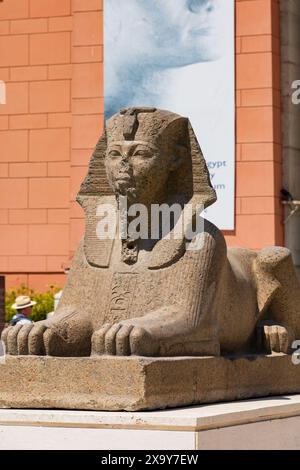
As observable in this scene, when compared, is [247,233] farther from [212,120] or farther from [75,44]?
[75,44]

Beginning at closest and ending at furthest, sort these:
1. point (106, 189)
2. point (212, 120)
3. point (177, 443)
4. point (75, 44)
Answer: point (177, 443), point (106, 189), point (212, 120), point (75, 44)

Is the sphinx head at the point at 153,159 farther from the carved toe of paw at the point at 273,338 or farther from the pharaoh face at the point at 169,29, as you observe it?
the pharaoh face at the point at 169,29

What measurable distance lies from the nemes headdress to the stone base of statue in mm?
622

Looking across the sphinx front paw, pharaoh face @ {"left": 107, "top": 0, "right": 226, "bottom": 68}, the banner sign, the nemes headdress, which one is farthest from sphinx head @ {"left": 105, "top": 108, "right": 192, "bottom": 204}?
pharaoh face @ {"left": 107, "top": 0, "right": 226, "bottom": 68}

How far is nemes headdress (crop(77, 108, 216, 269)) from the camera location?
6.93 m

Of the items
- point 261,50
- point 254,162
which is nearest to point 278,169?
point 254,162

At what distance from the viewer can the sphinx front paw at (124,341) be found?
638cm

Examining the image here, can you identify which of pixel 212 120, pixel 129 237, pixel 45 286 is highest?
pixel 212 120

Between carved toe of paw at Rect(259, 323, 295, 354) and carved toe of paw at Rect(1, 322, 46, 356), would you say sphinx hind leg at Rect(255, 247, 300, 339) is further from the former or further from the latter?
carved toe of paw at Rect(1, 322, 46, 356)

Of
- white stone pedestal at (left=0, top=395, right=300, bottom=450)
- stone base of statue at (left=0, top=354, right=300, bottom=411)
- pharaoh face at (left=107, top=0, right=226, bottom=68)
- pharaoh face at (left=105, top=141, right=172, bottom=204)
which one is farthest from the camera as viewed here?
pharaoh face at (left=107, top=0, right=226, bottom=68)

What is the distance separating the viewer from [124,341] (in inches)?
251

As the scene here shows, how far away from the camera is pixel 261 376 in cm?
726

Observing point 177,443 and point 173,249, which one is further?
point 173,249

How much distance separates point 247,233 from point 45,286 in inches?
113
